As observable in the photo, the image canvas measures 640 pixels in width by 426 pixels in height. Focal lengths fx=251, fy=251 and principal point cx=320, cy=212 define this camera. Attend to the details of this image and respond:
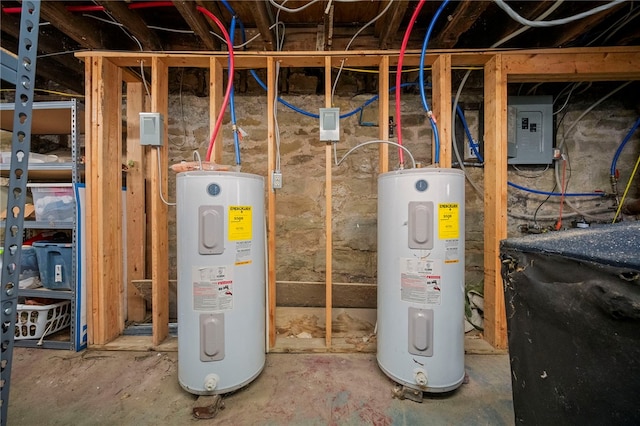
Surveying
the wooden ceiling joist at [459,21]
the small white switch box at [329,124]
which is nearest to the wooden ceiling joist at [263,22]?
the small white switch box at [329,124]

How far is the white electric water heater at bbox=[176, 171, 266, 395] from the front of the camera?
1188mm

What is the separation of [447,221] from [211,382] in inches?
54.3

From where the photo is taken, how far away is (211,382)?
1.20 metres

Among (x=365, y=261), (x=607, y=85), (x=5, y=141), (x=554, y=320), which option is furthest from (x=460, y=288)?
(x=5, y=141)

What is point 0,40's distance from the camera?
173 cm

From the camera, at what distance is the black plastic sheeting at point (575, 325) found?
0.56 meters

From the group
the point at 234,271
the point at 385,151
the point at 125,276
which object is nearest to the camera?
the point at 234,271

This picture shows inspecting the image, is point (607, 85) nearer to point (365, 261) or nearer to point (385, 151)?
point (385, 151)

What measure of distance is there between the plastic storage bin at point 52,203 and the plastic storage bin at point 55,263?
175mm

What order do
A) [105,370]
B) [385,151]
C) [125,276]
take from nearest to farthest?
[105,370]
[385,151]
[125,276]

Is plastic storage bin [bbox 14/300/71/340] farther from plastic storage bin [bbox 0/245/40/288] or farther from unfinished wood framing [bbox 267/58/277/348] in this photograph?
unfinished wood framing [bbox 267/58/277/348]

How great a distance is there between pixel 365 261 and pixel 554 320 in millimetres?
1379

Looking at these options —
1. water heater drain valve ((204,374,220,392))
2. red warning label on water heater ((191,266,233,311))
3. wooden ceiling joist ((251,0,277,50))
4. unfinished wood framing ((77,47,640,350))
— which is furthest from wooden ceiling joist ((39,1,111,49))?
water heater drain valve ((204,374,220,392))

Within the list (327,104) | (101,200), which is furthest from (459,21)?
(101,200)
